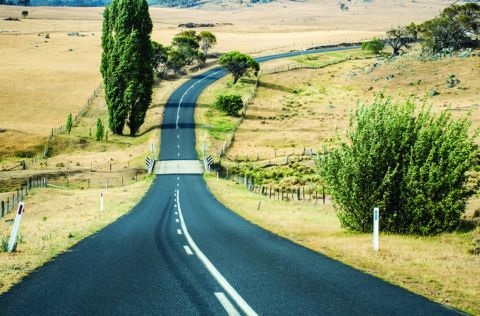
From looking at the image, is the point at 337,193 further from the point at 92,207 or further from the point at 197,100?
the point at 197,100

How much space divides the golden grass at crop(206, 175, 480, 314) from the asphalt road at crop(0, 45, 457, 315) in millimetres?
651

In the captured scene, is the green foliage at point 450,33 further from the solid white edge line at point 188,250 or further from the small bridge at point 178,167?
the solid white edge line at point 188,250

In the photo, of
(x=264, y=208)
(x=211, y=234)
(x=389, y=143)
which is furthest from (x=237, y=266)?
(x=264, y=208)

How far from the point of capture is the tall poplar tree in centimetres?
6812

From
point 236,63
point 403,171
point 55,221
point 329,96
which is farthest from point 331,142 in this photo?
point 403,171

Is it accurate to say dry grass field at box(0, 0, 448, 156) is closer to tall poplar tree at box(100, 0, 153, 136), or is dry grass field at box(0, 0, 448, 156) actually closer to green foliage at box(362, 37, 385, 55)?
tall poplar tree at box(100, 0, 153, 136)

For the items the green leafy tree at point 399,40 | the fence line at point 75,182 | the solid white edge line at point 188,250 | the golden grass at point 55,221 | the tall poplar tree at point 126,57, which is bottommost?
the fence line at point 75,182

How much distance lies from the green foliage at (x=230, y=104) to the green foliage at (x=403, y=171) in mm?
66308

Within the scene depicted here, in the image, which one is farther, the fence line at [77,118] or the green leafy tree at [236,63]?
the green leafy tree at [236,63]

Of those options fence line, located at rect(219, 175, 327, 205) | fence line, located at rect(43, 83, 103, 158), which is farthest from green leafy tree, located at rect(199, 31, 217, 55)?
fence line, located at rect(219, 175, 327, 205)

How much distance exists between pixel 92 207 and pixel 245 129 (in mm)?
43748

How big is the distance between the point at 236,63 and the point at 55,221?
7767 centimetres

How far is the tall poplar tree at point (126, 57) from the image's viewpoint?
68125 millimetres

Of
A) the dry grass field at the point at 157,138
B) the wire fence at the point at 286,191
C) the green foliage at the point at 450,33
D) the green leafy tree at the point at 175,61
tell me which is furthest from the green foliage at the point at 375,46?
the wire fence at the point at 286,191
